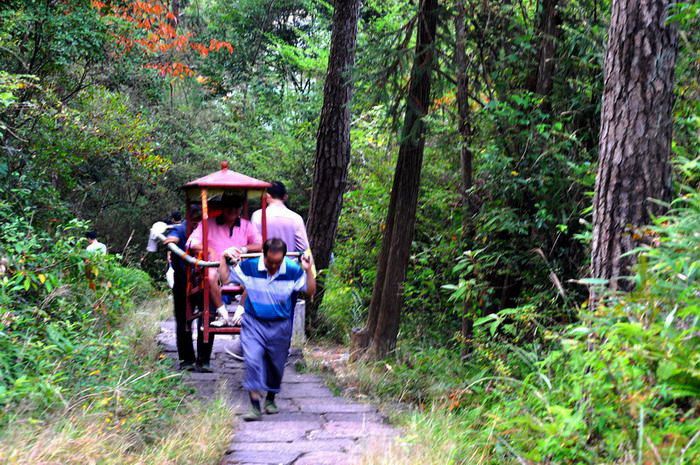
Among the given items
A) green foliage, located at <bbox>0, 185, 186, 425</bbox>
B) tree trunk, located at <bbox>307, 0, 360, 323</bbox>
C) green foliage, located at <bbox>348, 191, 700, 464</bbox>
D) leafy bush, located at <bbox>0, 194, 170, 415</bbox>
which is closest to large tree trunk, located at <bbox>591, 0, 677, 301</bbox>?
green foliage, located at <bbox>348, 191, 700, 464</bbox>

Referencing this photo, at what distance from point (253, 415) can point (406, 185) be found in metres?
3.41

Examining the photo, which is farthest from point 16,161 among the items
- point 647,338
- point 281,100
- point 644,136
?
point 281,100

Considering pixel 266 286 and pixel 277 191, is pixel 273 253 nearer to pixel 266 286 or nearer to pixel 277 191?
pixel 266 286

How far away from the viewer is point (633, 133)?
18.5 ft

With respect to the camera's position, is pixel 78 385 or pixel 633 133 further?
pixel 78 385

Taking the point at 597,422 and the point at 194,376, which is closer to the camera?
the point at 597,422

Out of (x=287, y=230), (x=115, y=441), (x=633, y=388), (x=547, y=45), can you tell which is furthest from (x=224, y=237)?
(x=633, y=388)

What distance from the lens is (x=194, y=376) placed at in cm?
873

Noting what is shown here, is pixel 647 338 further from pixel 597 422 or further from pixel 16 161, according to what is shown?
pixel 16 161

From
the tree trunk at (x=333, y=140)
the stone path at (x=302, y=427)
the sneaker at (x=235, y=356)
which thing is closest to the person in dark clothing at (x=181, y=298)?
the stone path at (x=302, y=427)

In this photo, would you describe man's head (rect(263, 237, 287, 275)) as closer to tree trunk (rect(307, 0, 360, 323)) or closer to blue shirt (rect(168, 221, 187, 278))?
blue shirt (rect(168, 221, 187, 278))

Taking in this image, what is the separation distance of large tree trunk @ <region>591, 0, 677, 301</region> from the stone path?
2213mm

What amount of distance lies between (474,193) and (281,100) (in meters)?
17.3

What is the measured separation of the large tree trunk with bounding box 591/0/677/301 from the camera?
5.58 meters
